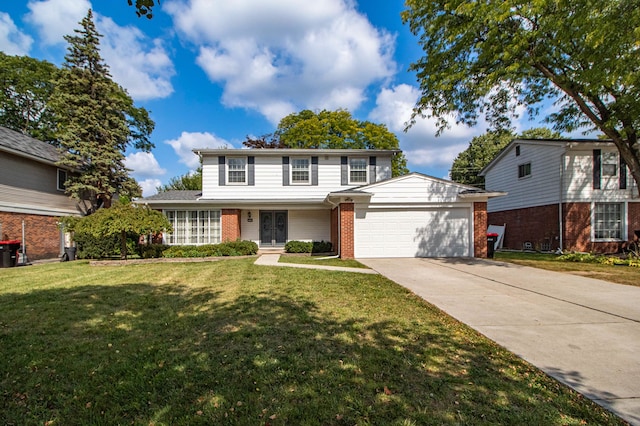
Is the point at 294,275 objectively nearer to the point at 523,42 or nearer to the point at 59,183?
the point at 523,42

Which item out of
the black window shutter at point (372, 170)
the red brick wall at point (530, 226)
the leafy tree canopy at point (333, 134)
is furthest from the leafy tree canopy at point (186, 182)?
the red brick wall at point (530, 226)

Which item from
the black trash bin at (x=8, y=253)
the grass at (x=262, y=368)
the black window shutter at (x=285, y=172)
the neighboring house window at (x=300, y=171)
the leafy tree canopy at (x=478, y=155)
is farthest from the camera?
the leafy tree canopy at (x=478, y=155)

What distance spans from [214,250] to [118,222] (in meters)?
3.56

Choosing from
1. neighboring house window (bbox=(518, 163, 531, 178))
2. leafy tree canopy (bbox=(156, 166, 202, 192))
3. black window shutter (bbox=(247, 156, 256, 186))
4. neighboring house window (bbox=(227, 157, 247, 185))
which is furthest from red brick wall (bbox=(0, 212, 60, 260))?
neighboring house window (bbox=(518, 163, 531, 178))

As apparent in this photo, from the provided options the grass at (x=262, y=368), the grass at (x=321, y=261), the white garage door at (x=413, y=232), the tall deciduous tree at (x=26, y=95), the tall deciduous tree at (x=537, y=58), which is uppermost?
the tall deciduous tree at (x=26, y=95)

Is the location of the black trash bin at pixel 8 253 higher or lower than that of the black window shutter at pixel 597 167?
lower

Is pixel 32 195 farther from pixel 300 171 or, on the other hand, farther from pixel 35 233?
pixel 300 171

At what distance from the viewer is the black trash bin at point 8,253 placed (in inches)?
Answer: 427

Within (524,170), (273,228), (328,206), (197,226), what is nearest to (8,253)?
(197,226)

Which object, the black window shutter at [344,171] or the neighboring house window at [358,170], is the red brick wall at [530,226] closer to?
the neighboring house window at [358,170]

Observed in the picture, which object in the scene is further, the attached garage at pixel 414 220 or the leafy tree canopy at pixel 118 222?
the attached garage at pixel 414 220

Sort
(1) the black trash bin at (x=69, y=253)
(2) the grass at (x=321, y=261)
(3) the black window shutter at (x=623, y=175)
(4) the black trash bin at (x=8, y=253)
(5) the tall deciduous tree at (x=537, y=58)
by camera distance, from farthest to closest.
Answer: (3) the black window shutter at (x=623, y=175)
(1) the black trash bin at (x=69, y=253)
(4) the black trash bin at (x=8, y=253)
(2) the grass at (x=321, y=261)
(5) the tall deciduous tree at (x=537, y=58)

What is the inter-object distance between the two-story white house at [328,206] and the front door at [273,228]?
0.17 ft

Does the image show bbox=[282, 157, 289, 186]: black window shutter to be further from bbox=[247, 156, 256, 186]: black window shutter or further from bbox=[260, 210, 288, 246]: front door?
bbox=[260, 210, 288, 246]: front door
